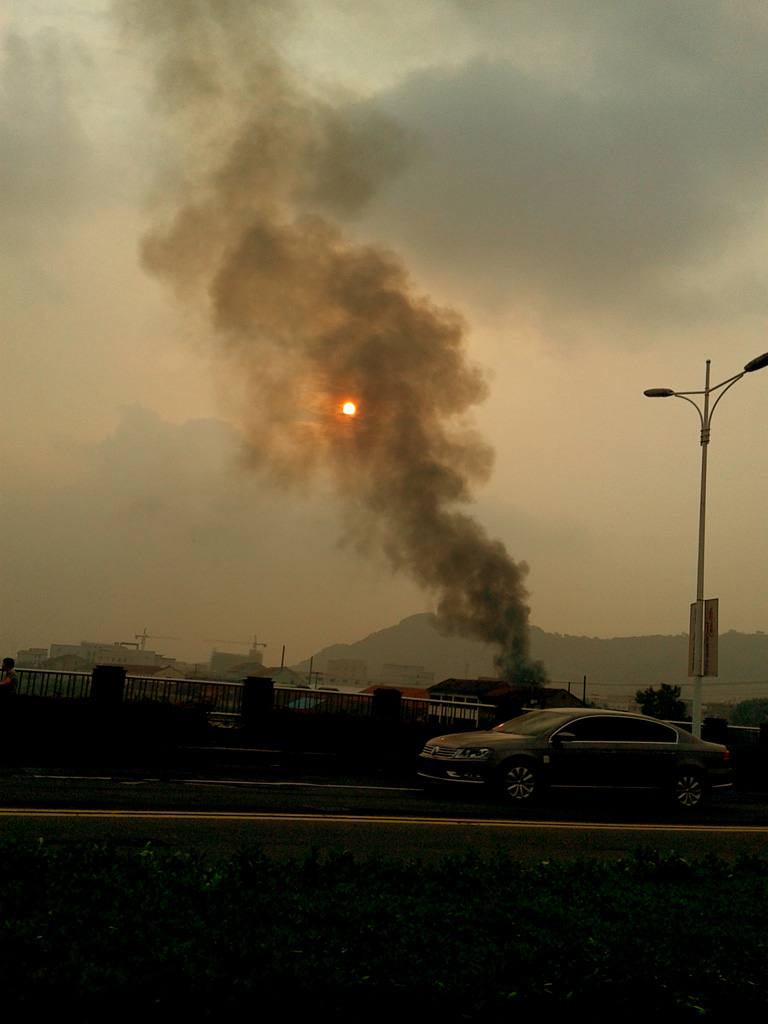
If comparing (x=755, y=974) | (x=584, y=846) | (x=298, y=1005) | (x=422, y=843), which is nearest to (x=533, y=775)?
(x=584, y=846)

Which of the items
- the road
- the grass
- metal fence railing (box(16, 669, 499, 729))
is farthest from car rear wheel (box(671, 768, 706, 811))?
metal fence railing (box(16, 669, 499, 729))

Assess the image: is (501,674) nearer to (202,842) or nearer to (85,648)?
(202,842)

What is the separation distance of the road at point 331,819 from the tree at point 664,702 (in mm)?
64010

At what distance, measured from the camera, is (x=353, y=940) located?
459cm

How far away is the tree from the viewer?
76.6 metres

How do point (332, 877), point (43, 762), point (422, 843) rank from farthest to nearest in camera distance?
point (43, 762) → point (422, 843) → point (332, 877)

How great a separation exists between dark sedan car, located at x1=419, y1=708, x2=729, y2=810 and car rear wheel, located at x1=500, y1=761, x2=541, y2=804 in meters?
0.01

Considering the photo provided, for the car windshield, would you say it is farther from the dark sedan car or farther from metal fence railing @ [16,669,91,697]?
metal fence railing @ [16,669,91,697]

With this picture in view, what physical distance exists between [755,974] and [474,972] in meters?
1.41

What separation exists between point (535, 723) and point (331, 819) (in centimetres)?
510

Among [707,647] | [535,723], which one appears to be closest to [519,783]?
[535,723]

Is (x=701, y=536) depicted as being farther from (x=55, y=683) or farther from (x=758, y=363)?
(x=55, y=683)

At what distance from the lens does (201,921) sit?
4676mm

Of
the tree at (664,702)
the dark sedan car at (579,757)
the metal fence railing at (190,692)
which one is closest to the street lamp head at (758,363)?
the dark sedan car at (579,757)
